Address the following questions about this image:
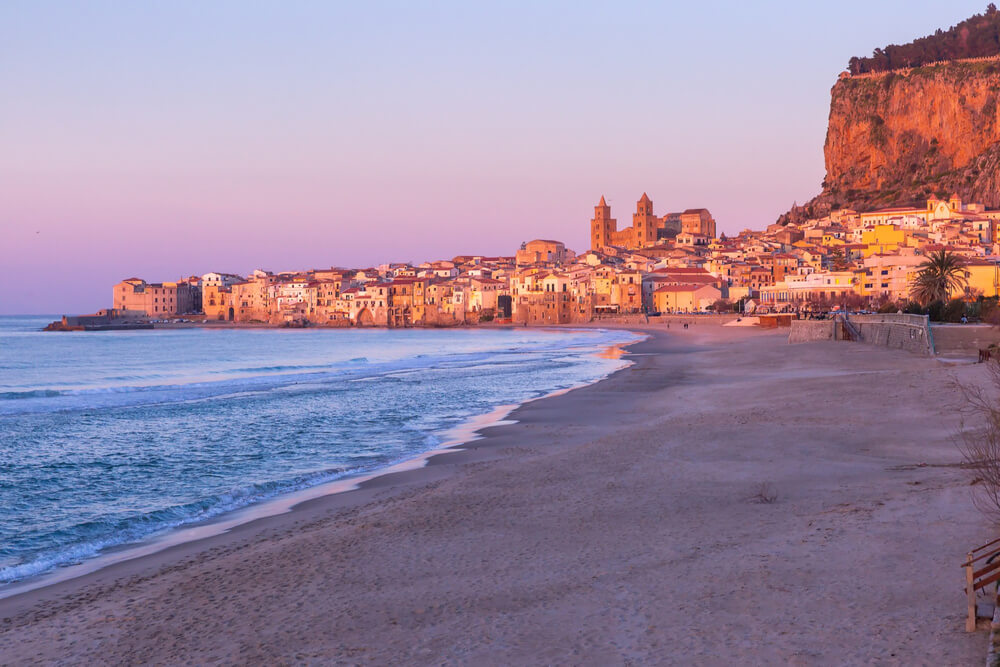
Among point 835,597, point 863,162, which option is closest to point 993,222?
point 863,162

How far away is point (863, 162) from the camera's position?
139500 mm

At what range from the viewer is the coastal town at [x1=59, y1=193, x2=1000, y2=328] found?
92.6 metres

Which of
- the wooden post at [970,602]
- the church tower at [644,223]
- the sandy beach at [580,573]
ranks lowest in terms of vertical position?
the sandy beach at [580,573]

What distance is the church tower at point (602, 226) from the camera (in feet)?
615

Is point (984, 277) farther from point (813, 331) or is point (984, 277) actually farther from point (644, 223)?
Result: point (644, 223)

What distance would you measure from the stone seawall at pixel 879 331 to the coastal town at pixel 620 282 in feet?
89.5

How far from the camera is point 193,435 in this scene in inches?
740

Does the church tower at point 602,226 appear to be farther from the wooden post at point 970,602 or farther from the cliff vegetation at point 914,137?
the wooden post at point 970,602

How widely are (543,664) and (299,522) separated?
5683mm

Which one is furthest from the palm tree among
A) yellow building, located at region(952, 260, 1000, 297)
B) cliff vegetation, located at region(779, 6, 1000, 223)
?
cliff vegetation, located at region(779, 6, 1000, 223)

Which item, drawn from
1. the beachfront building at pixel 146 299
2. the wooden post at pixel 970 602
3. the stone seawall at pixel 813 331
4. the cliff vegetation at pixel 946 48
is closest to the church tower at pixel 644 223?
the cliff vegetation at pixel 946 48

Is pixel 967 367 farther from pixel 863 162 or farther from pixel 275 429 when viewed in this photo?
pixel 863 162

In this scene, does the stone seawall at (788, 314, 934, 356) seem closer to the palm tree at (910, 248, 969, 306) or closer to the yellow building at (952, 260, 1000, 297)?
the palm tree at (910, 248, 969, 306)

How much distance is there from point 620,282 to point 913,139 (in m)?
54.5
